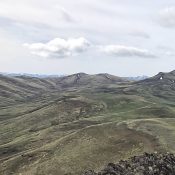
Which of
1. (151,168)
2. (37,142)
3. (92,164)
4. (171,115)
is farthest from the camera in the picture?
(171,115)

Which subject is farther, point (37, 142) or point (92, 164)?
point (37, 142)

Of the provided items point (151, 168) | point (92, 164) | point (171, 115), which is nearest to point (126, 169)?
point (151, 168)

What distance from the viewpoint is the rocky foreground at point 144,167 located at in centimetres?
4819

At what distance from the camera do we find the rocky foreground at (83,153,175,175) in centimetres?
4819

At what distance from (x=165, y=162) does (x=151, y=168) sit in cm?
264

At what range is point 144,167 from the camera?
50.0 metres

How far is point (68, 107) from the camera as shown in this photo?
177750 millimetres

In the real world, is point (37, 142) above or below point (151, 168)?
below

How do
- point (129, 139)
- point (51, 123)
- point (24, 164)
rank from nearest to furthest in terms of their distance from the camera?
point (24, 164) < point (129, 139) < point (51, 123)

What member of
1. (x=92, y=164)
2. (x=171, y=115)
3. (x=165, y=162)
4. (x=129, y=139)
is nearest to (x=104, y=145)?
(x=129, y=139)

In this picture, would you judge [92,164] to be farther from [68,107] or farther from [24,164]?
[68,107]

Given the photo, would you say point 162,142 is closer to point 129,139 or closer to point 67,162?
point 129,139

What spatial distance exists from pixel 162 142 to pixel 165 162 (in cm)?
2249

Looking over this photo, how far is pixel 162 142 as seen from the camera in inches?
2874
